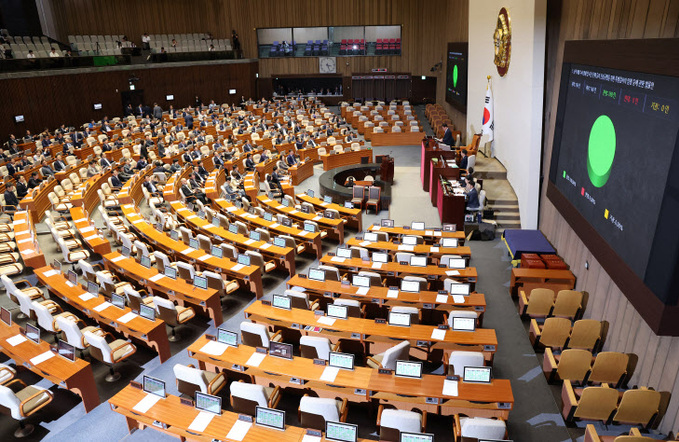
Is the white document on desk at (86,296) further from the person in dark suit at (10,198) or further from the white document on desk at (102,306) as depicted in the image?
the person in dark suit at (10,198)

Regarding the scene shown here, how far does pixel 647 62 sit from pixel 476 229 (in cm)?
769

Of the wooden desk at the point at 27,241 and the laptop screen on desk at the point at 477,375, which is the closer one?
the laptop screen on desk at the point at 477,375

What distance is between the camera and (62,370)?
7.11 metres

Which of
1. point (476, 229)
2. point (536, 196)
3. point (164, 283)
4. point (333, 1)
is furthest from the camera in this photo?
point (333, 1)

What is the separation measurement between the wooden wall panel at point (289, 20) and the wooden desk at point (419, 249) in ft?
80.4

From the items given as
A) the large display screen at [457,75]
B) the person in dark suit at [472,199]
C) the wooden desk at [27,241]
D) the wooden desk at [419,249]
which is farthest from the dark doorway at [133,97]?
the person in dark suit at [472,199]

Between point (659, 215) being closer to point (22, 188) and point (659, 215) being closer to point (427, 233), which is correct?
point (427, 233)

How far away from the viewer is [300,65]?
38156mm

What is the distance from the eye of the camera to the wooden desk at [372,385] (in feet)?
20.0

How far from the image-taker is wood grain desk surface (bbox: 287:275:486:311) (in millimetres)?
8547

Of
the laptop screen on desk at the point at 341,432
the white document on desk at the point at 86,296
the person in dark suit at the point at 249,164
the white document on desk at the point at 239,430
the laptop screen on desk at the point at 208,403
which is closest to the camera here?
the laptop screen on desk at the point at 341,432

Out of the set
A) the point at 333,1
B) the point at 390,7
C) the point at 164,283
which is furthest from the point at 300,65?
the point at 164,283

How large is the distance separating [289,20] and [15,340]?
33788mm

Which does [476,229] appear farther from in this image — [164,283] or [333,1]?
[333,1]
